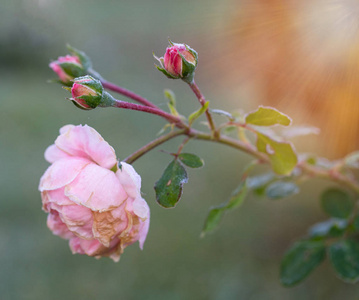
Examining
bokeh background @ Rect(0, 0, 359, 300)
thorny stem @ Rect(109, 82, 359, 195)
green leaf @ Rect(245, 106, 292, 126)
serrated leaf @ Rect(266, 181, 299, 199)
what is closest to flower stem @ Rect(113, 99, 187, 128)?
thorny stem @ Rect(109, 82, 359, 195)

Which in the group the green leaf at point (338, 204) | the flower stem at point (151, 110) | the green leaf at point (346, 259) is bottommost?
the green leaf at point (346, 259)

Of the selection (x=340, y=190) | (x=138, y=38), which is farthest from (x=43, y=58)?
(x=340, y=190)

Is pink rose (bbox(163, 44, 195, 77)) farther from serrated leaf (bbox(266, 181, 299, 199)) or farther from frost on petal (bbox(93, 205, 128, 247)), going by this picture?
serrated leaf (bbox(266, 181, 299, 199))

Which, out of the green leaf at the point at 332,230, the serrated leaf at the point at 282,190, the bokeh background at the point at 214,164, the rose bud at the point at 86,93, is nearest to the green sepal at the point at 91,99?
the rose bud at the point at 86,93

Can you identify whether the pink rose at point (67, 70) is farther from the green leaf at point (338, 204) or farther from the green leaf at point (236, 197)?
the green leaf at point (338, 204)

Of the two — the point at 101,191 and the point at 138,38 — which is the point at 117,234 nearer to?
the point at 101,191

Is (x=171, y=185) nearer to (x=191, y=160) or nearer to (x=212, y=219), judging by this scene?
(x=191, y=160)

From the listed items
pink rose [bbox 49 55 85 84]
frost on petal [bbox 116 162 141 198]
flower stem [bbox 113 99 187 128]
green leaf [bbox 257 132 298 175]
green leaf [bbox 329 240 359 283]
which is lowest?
frost on petal [bbox 116 162 141 198]
